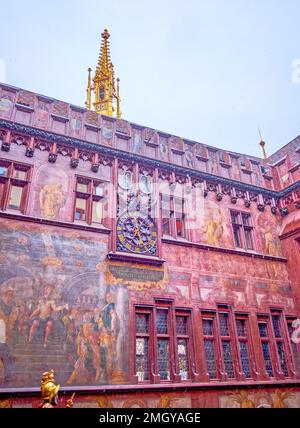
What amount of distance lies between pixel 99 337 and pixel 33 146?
6.71 m

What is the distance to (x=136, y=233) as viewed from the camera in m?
12.5

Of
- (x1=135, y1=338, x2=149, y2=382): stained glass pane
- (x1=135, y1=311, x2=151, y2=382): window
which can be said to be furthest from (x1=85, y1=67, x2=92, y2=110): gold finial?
(x1=135, y1=338, x2=149, y2=382): stained glass pane

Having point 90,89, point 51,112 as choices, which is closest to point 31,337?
point 51,112

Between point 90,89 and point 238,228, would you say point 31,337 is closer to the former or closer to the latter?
point 238,228

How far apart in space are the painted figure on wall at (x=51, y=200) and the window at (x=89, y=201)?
2.06 ft

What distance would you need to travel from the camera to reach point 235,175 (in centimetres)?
Answer: 1628

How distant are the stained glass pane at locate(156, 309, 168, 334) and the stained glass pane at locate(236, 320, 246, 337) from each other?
119 inches

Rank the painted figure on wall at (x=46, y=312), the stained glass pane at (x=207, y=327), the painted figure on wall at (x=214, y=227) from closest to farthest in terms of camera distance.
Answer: the painted figure on wall at (x=46, y=312)
the stained glass pane at (x=207, y=327)
the painted figure on wall at (x=214, y=227)

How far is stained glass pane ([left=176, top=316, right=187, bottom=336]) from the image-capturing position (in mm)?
11852

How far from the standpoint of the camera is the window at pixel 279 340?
12992 millimetres

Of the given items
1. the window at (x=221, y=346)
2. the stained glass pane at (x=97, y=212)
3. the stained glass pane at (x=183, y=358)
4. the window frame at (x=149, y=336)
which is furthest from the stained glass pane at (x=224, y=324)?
the stained glass pane at (x=97, y=212)

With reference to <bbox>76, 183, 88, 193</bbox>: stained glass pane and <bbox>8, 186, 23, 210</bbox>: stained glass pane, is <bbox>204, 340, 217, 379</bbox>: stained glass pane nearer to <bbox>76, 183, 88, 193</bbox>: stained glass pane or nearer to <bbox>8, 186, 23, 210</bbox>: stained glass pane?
<bbox>76, 183, 88, 193</bbox>: stained glass pane

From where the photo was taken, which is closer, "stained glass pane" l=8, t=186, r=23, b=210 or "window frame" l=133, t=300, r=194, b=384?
"window frame" l=133, t=300, r=194, b=384

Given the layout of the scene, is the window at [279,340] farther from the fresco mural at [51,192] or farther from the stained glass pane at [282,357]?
the fresco mural at [51,192]
